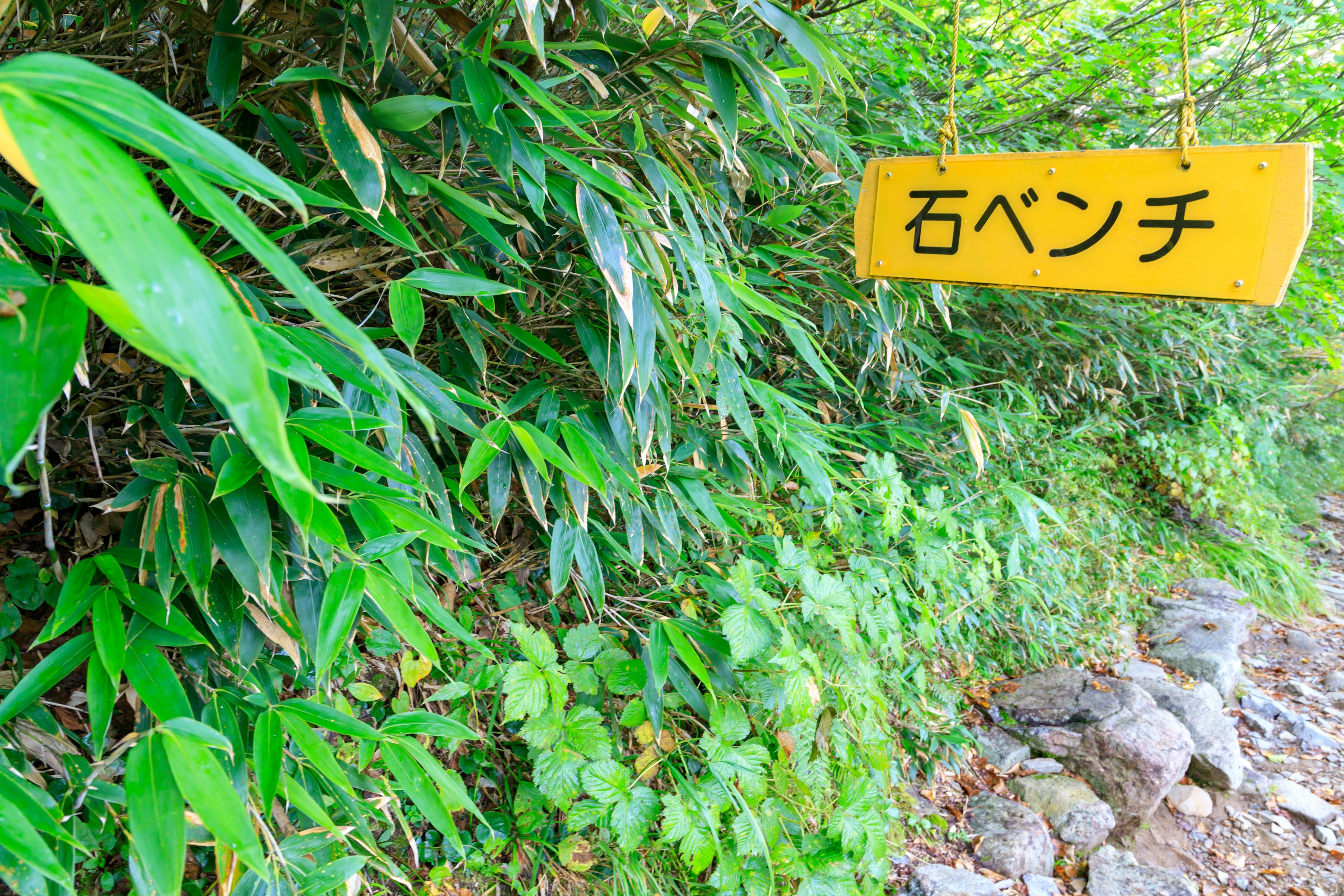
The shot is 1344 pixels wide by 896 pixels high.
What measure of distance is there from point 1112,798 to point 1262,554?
9.44ft

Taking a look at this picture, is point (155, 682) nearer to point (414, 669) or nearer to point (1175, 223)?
point (414, 669)

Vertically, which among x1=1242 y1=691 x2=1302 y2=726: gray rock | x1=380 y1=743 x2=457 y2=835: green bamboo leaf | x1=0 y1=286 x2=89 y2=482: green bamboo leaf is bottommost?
x1=1242 y1=691 x2=1302 y2=726: gray rock

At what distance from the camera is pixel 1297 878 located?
2275 millimetres

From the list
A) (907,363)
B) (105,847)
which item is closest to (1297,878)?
(907,363)

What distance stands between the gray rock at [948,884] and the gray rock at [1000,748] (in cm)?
63

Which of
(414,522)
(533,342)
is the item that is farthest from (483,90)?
(414,522)

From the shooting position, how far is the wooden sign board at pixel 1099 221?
41.2 inches

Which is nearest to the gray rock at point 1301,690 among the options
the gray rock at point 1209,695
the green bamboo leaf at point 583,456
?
the gray rock at point 1209,695

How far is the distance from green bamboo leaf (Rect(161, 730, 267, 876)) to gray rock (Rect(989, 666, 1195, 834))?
2.52m

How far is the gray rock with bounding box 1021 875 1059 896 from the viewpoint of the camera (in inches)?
74.3

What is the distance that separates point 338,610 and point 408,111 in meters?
0.58

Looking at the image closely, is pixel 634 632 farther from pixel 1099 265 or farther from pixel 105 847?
pixel 1099 265

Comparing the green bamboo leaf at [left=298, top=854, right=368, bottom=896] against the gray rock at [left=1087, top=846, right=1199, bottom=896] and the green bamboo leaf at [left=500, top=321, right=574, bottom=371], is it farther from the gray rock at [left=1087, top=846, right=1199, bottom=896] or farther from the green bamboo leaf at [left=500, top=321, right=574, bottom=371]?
the gray rock at [left=1087, top=846, right=1199, bottom=896]

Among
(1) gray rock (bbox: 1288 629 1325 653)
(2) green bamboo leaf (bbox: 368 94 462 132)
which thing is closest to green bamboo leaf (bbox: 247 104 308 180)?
(2) green bamboo leaf (bbox: 368 94 462 132)
